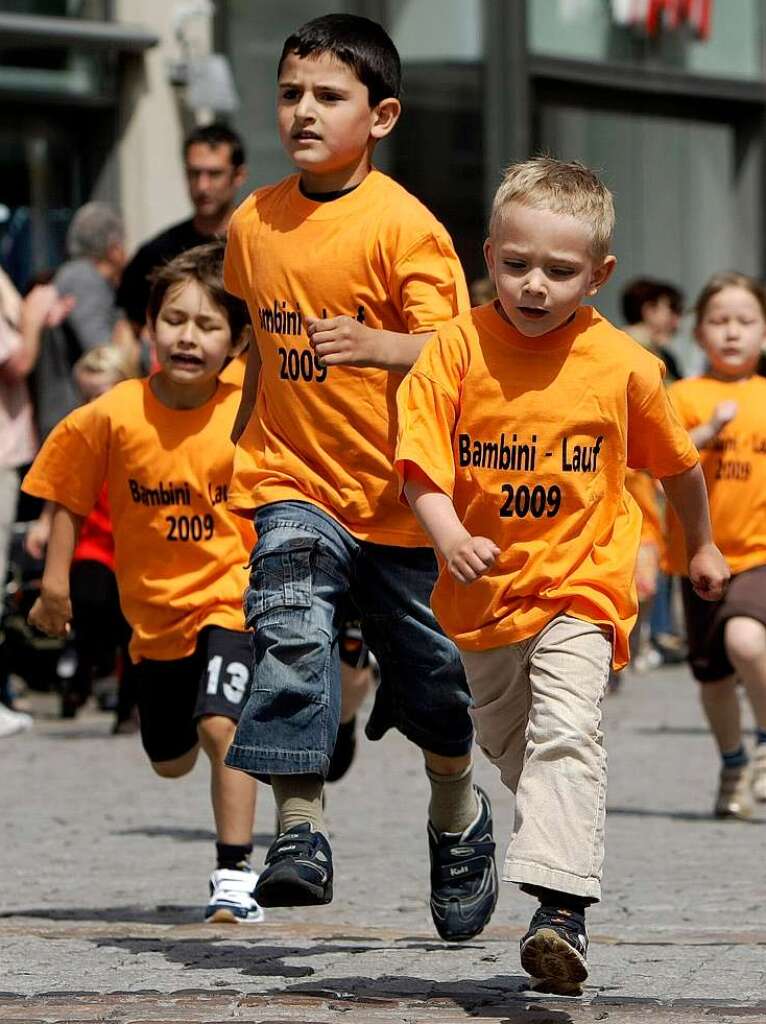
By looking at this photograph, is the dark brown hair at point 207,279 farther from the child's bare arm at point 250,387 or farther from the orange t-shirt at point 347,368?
the orange t-shirt at point 347,368

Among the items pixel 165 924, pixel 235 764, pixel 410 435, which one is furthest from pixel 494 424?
pixel 165 924

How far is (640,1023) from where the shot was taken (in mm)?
4191

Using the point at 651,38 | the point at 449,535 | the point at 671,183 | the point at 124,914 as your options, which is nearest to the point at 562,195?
the point at 449,535

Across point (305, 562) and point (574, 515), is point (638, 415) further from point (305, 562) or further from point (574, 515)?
point (305, 562)

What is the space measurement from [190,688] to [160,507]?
482mm

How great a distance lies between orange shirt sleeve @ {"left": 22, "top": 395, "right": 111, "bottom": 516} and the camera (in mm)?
6102

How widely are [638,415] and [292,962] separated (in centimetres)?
138

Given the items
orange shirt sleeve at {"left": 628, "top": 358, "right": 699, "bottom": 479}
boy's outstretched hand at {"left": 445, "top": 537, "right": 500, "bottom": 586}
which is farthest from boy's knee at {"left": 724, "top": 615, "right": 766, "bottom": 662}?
boy's outstretched hand at {"left": 445, "top": 537, "right": 500, "bottom": 586}

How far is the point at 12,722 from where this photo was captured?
33.3ft

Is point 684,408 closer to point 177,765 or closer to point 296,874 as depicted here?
point 177,765

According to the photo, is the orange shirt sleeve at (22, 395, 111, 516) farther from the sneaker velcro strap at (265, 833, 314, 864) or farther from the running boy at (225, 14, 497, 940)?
the sneaker velcro strap at (265, 833, 314, 864)

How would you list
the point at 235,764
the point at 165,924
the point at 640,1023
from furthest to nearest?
the point at 165,924 < the point at 235,764 < the point at 640,1023

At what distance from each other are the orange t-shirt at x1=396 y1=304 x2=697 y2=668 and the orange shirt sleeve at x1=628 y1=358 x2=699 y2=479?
0.5 inches

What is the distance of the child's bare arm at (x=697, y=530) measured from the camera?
15.6ft
